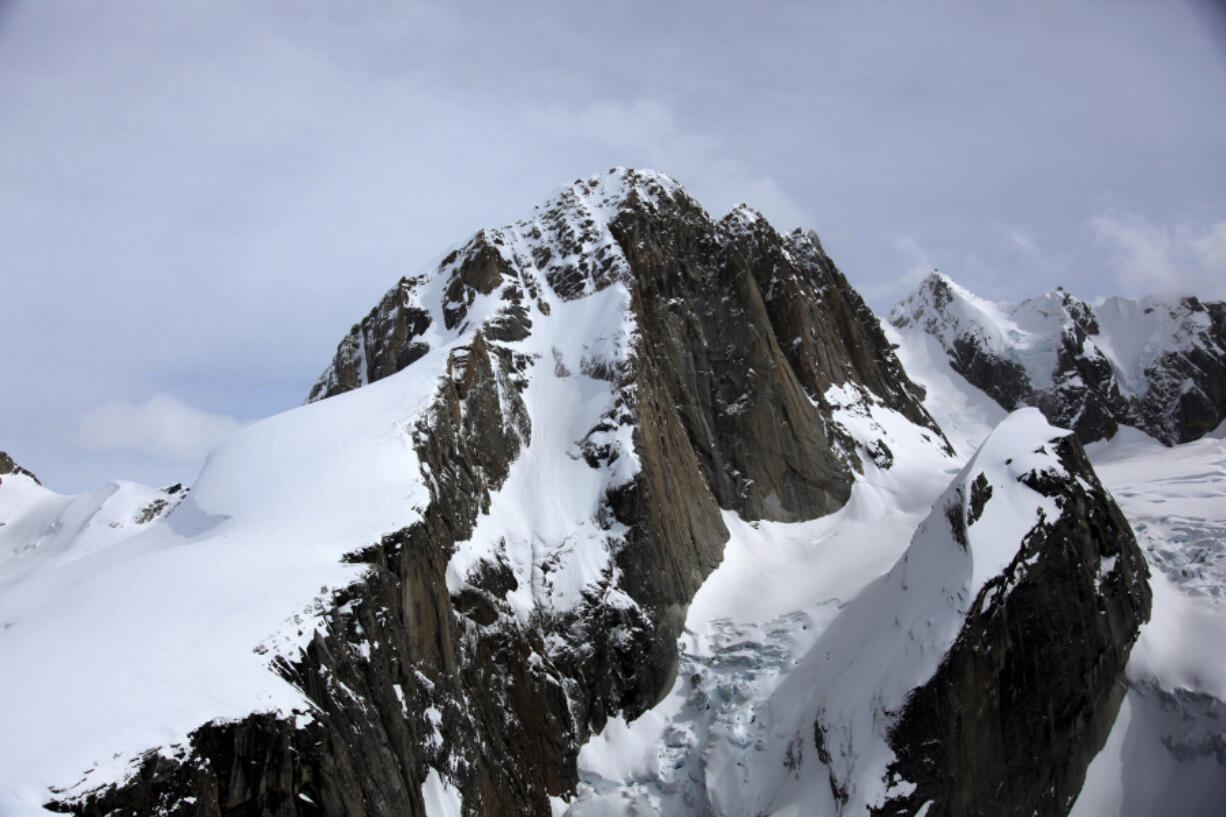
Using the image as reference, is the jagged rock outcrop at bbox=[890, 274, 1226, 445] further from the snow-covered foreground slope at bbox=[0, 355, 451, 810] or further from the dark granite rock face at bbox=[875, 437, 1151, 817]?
the snow-covered foreground slope at bbox=[0, 355, 451, 810]

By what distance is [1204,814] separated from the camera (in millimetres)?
30969

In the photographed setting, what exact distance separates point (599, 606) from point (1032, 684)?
2036 cm

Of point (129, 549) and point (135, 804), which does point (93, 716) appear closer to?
point (135, 804)

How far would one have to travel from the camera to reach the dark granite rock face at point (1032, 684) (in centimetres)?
2964

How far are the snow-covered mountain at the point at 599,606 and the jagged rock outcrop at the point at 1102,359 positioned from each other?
115 feet

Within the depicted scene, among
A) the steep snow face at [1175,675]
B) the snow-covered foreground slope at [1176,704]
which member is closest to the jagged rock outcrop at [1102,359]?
the steep snow face at [1175,675]

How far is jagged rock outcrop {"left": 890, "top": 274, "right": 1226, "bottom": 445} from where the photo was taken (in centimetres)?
8788

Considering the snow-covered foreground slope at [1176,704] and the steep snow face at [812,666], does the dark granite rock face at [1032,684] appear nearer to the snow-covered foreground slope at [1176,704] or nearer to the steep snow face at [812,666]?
the steep snow face at [812,666]

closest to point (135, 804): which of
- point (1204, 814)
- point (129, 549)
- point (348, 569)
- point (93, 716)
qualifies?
point (93, 716)

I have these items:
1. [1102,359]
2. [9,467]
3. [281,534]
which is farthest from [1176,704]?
[9,467]

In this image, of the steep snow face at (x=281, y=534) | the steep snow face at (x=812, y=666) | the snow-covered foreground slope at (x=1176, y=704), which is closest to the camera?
the steep snow face at (x=281, y=534)

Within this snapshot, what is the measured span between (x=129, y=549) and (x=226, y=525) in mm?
6040

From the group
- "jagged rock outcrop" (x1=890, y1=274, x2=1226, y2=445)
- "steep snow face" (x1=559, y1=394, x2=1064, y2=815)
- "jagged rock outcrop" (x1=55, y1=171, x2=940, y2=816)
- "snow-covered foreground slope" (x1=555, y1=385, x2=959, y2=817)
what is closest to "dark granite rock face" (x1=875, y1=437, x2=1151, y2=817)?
"steep snow face" (x1=559, y1=394, x2=1064, y2=815)

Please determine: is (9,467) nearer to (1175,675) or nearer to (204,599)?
(204,599)
